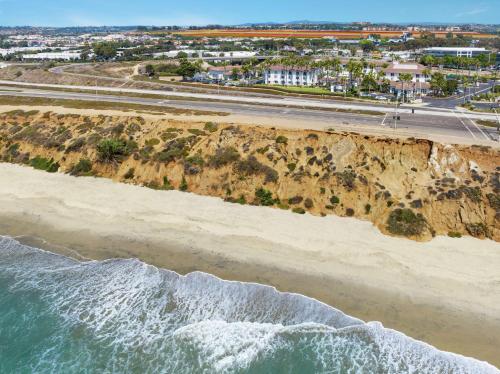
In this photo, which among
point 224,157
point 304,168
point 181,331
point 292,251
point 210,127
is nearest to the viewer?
point 181,331

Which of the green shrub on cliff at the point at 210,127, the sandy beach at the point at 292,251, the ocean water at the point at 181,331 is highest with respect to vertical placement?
the green shrub on cliff at the point at 210,127

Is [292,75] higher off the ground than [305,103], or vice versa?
[292,75]

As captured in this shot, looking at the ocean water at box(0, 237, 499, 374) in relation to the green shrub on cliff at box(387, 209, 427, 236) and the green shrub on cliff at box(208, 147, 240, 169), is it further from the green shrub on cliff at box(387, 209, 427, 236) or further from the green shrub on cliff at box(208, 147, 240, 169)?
the green shrub on cliff at box(208, 147, 240, 169)

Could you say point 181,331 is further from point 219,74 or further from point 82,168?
point 219,74

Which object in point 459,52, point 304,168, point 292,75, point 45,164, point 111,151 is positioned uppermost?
point 459,52

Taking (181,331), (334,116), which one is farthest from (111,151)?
(334,116)

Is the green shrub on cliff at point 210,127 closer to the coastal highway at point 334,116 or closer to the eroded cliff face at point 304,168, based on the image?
the eroded cliff face at point 304,168

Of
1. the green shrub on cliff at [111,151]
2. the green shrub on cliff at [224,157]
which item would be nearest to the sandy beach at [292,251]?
the green shrub on cliff at [224,157]
